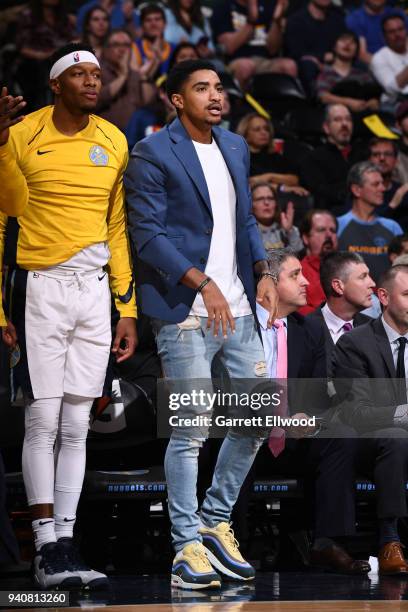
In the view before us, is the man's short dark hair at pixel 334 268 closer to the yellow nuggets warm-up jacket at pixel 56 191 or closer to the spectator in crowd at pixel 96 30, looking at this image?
the yellow nuggets warm-up jacket at pixel 56 191

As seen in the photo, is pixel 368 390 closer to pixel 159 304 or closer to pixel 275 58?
pixel 159 304

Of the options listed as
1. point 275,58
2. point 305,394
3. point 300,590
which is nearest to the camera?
point 300,590

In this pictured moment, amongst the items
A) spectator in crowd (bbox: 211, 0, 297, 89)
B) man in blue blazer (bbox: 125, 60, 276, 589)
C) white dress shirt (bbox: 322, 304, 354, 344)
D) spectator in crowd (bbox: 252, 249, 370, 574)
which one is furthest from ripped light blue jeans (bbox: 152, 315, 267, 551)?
spectator in crowd (bbox: 211, 0, 297, 89)

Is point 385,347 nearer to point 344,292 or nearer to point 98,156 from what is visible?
point 344,292

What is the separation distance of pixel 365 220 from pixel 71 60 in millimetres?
3762

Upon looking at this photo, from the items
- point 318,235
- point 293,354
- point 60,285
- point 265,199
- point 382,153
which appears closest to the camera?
point 60,285

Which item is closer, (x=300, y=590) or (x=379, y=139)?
(x=300, y=590)

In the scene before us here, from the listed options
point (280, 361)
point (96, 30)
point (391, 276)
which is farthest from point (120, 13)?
point (280, 361)

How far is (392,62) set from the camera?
10.1 m

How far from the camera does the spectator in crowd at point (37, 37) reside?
912 cm

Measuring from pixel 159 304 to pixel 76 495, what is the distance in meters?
0.75

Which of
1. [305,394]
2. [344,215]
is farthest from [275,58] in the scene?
[305,394]

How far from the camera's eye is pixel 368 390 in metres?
4.98

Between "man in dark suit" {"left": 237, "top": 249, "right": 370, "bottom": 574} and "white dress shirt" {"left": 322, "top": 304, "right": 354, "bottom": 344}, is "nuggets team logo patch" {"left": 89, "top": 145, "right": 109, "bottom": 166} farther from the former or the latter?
"white dress shirt" {"left": 322, "top": 304, "right": 354, "bottom": 344}
